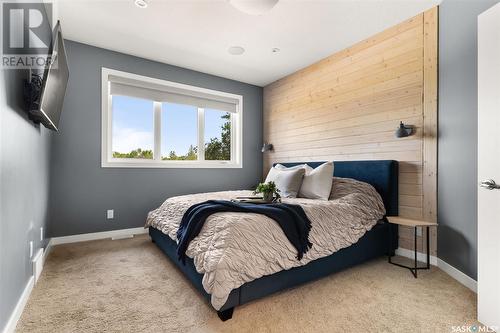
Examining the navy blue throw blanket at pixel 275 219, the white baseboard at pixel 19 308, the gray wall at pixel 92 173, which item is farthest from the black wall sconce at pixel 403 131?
the white baseboard at pixel 19 308

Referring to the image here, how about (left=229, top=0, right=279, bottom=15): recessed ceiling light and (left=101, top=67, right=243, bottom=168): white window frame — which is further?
(left=101, top=67, right=243, bottom=168): white window frame

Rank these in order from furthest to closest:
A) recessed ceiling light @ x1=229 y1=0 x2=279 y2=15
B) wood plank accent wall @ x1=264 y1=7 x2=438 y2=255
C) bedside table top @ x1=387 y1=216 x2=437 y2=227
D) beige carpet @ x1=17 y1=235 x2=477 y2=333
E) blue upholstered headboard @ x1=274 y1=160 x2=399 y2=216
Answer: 1. blue upholstered headboard @ x1=274 y1=160 x2=399 y2=216
2. wood plank accent wall @ x1=264 y1=7 x2=438 y2=255
3. bedside table top @ x1=387 y1=216 x2=437 y2=227
4. recessed ceiling light @ x1=229 y1=0 x2=279 y2=15
5. beige carpet @ x1=17 y1=235 x2=477 y2=333

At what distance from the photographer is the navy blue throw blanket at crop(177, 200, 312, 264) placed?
79.7 inches

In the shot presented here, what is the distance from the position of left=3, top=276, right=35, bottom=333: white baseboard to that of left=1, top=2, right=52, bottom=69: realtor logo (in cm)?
149

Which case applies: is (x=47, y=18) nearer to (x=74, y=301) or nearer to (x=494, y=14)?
(x=74, y=301)

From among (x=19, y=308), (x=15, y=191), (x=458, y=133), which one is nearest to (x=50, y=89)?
(x=15, y=191)

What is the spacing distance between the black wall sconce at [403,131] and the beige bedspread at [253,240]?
0.86 m

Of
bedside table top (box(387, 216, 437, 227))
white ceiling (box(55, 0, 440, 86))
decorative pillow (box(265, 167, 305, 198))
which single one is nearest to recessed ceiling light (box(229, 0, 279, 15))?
white ceiling (box(55, 0, 440, 86))

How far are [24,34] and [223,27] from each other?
1.91 m

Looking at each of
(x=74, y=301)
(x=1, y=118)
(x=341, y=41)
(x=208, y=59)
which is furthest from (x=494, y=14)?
(x=74, y=301)

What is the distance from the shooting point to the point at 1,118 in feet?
4.52

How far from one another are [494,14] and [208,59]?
3248 millimetres

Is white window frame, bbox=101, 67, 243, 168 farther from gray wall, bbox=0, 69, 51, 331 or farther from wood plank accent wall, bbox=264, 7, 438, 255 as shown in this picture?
gray wall, bbox=0, 69, 51, 331

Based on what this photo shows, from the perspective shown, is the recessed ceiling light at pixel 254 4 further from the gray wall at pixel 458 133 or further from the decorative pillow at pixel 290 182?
the decorative pillow at pixel 290 182
